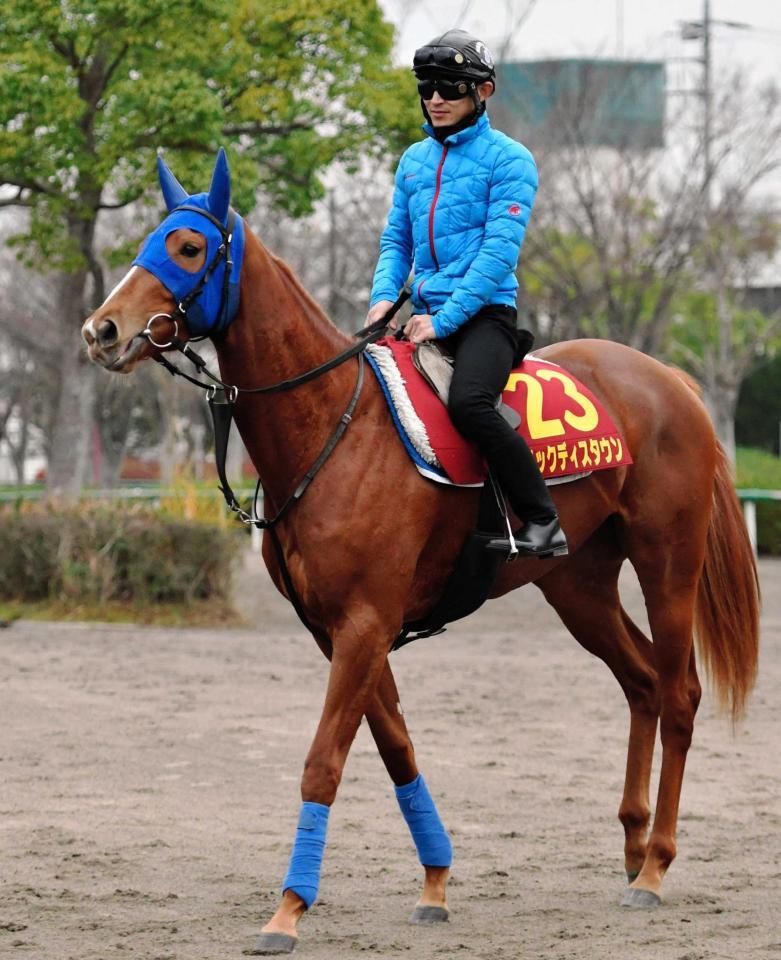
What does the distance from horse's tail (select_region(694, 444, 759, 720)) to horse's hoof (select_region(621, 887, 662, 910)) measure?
43.3 inches

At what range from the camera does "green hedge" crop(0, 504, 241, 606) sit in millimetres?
13641

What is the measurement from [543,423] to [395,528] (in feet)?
2.87

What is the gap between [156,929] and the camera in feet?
14.9

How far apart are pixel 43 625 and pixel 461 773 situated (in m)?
7.17

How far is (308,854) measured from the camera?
4395 mm

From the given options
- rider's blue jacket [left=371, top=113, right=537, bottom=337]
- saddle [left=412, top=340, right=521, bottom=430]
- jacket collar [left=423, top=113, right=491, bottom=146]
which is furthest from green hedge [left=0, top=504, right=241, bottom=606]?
jacket collar [left=423, top=113, right=491, bottom=146]

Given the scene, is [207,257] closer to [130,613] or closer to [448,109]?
[448,109]

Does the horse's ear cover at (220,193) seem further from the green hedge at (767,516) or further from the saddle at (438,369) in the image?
the green hedge at (767,516)

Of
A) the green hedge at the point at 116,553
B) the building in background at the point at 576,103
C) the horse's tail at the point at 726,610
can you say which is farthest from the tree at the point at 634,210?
the horse's tail at the point at 726,610

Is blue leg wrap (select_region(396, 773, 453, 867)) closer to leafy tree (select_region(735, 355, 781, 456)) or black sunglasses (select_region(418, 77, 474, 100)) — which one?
black sunglasses (select_region(418, 77, 474, 100))

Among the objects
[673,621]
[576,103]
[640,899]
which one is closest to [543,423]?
[673,621]

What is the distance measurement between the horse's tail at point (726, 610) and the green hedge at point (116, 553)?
8394mm

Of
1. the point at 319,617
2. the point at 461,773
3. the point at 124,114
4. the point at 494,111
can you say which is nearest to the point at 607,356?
the point at 319,617

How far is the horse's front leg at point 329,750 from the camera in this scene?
14.3 feet
